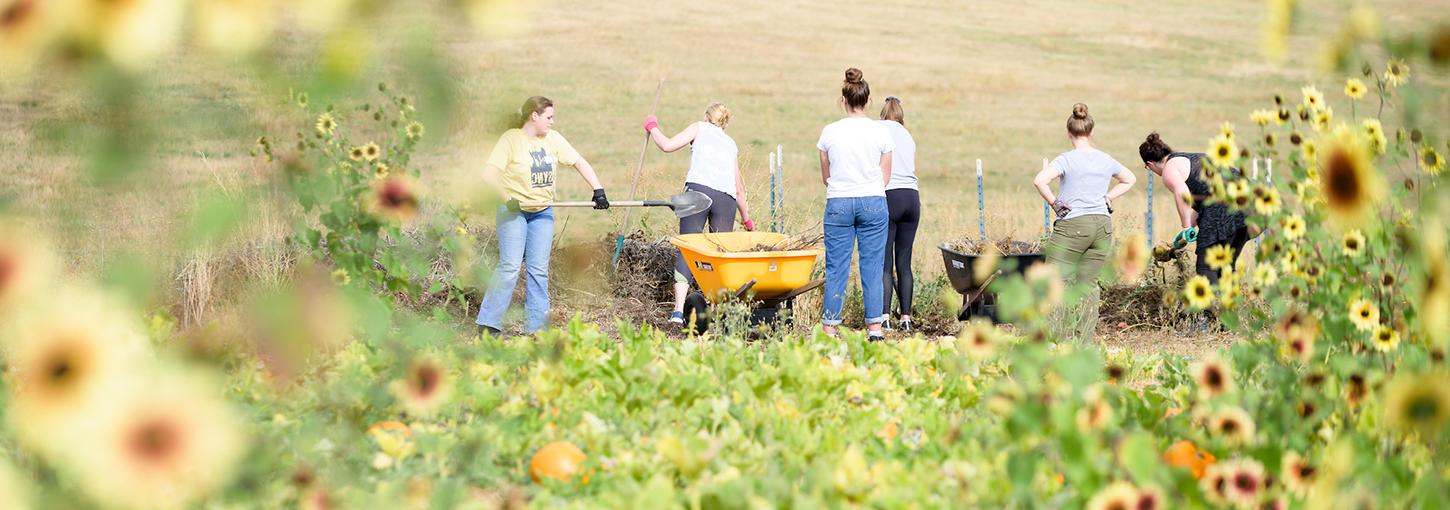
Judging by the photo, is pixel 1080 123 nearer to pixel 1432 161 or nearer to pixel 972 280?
pixel 972 280

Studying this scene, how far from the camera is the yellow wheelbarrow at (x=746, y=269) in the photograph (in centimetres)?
628

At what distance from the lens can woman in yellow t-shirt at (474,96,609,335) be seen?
20.4ft

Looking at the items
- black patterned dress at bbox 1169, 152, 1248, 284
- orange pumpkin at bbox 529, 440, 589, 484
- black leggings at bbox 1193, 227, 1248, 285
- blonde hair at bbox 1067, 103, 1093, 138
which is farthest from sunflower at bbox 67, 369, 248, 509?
black leggings at bbox 1193, 227, 1248, 285

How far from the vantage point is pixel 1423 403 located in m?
1.97

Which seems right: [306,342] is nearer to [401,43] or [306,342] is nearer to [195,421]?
[195,421]

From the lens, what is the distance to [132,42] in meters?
1.07

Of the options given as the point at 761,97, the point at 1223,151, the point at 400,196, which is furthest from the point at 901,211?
the point at 761,97

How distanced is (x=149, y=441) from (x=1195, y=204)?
647cm

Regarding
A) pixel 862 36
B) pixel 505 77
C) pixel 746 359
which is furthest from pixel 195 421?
pixel 862 36

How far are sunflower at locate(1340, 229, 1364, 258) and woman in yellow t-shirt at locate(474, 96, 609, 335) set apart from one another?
Result: 12.7 ft

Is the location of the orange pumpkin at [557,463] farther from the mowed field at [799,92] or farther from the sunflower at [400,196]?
the mowed field at [799,92]

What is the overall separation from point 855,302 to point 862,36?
27.6 meters

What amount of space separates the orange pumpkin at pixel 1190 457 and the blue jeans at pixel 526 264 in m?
3.82

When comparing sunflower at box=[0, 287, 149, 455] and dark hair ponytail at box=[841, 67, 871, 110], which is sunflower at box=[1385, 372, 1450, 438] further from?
dark hair ponytail at box=[841, 67, 871, 110]
